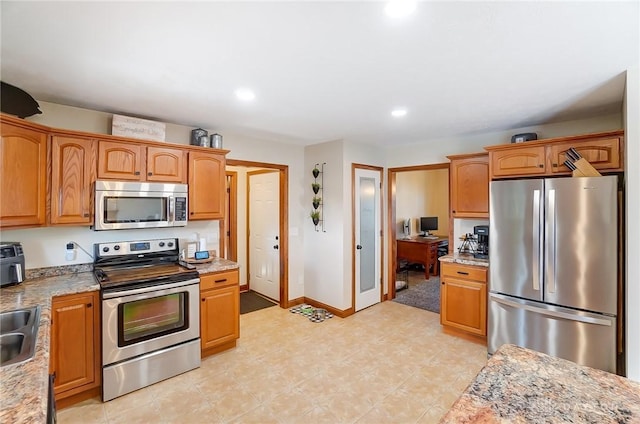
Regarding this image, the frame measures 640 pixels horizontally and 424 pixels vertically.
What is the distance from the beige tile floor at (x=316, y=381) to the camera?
2.21m

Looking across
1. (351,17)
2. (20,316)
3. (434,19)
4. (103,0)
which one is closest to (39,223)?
(20,316)

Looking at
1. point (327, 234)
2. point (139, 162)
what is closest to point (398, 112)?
point (327, 234)

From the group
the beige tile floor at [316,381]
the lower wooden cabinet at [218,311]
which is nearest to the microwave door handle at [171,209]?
the lower wooden cabinet at [218,311]

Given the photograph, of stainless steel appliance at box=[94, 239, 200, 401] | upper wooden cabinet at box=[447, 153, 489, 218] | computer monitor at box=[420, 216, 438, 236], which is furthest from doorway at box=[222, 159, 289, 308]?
computer monitor at box=[420, 216, 438, 236]

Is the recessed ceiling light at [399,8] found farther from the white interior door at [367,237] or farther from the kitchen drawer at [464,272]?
the white interior door at [367,237]

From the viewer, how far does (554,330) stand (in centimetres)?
265

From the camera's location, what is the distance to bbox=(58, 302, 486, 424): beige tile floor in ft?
7.26

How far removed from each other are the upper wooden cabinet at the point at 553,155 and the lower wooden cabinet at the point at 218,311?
9.97 feet

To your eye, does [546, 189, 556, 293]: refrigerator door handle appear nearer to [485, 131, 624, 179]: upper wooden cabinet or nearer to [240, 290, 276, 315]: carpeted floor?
[485, 131, 624, 179]: upper wooden cabinet

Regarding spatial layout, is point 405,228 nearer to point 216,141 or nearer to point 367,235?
point 367,235

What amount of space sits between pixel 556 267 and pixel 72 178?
4231 mm

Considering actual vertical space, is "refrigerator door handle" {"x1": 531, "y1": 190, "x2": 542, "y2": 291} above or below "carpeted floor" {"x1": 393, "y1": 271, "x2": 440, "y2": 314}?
above

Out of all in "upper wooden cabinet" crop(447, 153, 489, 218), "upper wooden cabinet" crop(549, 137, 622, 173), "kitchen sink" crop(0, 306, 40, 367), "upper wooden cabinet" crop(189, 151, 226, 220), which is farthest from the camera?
"upper wooden cabinet" crop(447, 153, 489, 218)

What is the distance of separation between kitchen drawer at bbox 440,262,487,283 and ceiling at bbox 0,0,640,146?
1645 mm
